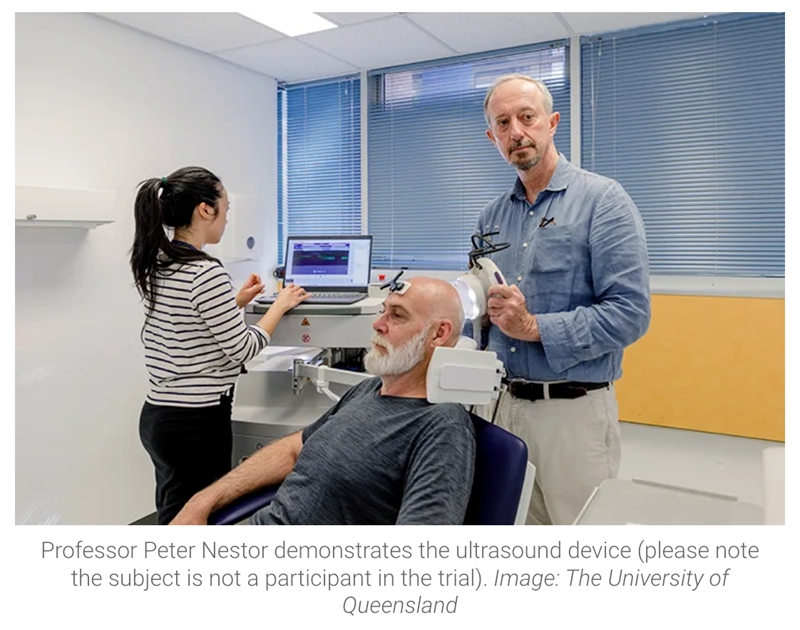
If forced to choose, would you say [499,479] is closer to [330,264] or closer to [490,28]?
[330,264]

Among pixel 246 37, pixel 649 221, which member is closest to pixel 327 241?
pixel 246 37

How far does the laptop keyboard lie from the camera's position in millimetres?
2127

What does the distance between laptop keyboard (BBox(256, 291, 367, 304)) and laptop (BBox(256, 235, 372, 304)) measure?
2 centimetres

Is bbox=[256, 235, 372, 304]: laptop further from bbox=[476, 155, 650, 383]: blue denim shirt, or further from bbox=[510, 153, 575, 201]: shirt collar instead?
bbox=[510, 153, 575, 201]: shirt collar

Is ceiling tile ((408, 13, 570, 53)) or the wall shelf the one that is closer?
the wall shelf

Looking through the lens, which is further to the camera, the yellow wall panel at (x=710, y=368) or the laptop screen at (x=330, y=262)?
the yellow wall panel at (x=710, y=368)

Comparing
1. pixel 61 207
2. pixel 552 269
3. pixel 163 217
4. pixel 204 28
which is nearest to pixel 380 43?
pixel 204 28

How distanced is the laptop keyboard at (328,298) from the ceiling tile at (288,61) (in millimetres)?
1786

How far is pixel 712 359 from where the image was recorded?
304 cm

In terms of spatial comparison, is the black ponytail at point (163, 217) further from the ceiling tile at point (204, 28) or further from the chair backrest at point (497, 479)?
the ceiling tile at point (204, 28)

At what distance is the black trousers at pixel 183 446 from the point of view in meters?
1.97

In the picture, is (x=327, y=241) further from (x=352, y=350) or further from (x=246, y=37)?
(x=246, y=37)

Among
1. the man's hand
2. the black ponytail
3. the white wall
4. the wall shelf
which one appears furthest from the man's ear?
the white wall

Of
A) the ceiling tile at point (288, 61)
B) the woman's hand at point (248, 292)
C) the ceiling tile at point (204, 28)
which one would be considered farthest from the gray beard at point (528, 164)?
the ceiling tile at point (288, 61)
